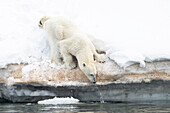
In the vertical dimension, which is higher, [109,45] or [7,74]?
[109,45]

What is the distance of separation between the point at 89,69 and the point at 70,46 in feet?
3.66

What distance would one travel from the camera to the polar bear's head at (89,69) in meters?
10.4

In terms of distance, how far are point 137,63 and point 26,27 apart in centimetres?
485

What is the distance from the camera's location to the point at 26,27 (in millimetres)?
13141

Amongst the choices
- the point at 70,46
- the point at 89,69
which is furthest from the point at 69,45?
the point at 89,69

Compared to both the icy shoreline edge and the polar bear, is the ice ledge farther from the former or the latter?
the polar bear

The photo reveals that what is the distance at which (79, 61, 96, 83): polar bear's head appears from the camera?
10383mm

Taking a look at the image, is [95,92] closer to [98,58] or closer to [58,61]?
[98,58]

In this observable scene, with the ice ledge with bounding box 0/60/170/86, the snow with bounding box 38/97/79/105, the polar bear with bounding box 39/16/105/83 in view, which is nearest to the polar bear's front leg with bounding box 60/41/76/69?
the polar bear with bounding box 39/16/105/83

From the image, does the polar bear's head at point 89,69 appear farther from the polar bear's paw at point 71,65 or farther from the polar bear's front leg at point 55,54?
the polar bear's front leg at point 55,54

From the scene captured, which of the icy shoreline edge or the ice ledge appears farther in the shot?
the ice ledge

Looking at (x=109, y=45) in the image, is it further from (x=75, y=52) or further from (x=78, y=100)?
(x=78, y=100)

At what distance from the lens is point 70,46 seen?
36.5 ft

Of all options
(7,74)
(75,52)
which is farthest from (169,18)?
(7,74)
